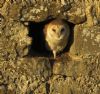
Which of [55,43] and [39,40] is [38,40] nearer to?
[39,40]

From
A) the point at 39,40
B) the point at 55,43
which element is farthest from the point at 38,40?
the point at 55,43

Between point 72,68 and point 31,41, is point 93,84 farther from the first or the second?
point 31,41

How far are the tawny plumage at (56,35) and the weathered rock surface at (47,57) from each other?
61mm

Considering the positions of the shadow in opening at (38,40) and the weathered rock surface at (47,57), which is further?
the shadow in opening at (38,40)

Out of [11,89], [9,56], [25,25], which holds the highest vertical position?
[25,25]

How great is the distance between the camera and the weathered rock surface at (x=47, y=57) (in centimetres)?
333

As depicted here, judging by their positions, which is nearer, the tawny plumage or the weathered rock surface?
the weathered rock surface

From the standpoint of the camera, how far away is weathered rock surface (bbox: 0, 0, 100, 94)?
3326 millimetres

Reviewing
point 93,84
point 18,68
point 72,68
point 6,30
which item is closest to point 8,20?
point 6,30

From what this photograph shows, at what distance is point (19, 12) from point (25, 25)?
0.11 metres

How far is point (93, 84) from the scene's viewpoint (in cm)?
350

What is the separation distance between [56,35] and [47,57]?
18 cm

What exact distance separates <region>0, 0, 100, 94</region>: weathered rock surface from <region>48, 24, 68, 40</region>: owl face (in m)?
0.08

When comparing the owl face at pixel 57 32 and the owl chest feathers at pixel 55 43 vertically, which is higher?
the owl face at pixel 57 32
